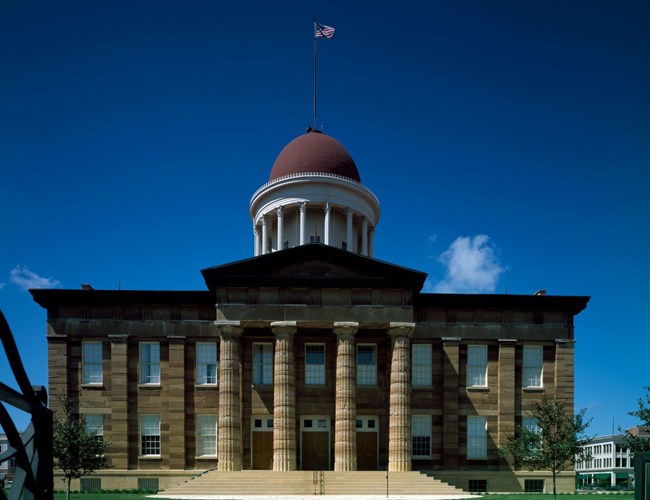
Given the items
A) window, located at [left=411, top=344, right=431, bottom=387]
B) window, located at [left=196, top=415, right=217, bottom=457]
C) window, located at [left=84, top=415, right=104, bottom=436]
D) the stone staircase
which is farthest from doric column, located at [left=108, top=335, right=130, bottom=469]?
window, located at [left=411, top=344, right=431, bottom=387]

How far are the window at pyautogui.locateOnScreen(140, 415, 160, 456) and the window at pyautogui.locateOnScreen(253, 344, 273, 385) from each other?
6.91 m

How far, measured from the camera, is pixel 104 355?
3612 cm

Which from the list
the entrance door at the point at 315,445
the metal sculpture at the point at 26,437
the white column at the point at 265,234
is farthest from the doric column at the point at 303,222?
the metal sculpture at the point at 26,437

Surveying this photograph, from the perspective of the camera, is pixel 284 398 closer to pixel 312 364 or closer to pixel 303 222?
pixel 312 364

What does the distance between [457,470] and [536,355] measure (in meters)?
9.24

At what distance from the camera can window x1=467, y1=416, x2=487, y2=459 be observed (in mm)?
36250

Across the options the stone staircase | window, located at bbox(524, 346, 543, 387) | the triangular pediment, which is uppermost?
the triangular pediment

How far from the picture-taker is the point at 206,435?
35.8 meters

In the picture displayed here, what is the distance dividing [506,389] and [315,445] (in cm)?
1310

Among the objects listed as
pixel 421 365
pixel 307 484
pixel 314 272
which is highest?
pixel 314 272

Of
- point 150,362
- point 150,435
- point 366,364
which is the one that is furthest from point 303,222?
point 150,435

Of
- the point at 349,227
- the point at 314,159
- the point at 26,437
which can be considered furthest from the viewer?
the point at 314,159

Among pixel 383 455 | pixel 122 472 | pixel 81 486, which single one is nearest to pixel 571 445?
pixel 383 455

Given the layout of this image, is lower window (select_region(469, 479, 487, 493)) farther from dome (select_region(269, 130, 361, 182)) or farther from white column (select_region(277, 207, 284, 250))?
dome (select_region(269, 130, 361, 182))
